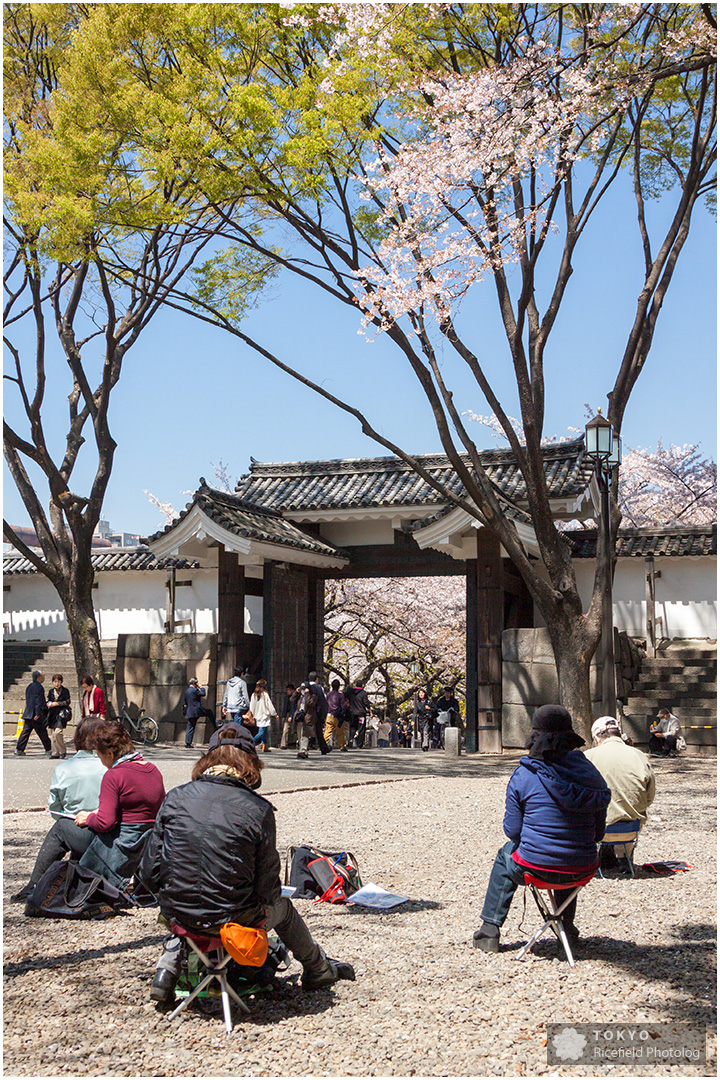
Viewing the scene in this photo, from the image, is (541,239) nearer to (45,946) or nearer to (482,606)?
(482,606)

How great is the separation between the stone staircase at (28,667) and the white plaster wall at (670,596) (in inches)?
415

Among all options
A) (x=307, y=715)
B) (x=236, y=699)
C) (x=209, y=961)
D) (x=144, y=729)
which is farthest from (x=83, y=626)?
(x=209, y=961)

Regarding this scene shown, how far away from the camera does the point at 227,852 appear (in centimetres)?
377

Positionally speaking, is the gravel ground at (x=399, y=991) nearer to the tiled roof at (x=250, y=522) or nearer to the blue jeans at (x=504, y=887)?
the blue jeans at (x=504, y=887)

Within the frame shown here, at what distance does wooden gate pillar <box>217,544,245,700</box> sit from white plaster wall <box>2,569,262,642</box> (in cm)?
222

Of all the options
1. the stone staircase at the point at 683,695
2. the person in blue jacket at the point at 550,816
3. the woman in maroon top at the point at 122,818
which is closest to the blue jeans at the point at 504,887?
the person in blue jacket at the point at 550,816

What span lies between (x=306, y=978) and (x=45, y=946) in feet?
5.29

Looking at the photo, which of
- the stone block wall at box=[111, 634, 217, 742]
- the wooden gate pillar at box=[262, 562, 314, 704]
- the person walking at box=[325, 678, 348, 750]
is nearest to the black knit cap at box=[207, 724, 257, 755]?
the person walking at box=[325, 678, 348, 750]

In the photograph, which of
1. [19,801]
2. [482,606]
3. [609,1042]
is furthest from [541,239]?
[609,1042]

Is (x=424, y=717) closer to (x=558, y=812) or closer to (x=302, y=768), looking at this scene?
(x=302, y=768)

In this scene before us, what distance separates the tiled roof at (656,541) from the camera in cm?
1797

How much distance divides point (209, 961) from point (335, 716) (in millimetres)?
12805

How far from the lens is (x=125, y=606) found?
22031mm

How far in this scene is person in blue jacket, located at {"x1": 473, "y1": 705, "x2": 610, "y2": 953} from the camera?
176 inches
